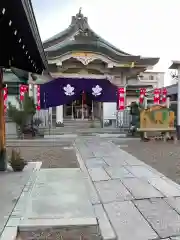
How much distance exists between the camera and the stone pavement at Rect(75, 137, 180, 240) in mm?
3992

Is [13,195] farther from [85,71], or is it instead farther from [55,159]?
[85,71]

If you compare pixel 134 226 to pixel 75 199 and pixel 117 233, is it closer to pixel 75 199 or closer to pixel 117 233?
pixel 117 233

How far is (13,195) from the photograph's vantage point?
548cm

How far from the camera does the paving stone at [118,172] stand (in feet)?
23.7

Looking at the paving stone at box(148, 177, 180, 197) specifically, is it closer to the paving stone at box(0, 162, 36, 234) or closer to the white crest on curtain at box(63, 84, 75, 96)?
the paving stone at box(0, 162, 36, 234)

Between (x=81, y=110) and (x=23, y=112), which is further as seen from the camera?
(x=81, y=110)

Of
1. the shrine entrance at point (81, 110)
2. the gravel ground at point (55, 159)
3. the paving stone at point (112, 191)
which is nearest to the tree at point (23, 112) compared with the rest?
the gravel ground at point (55, 159)

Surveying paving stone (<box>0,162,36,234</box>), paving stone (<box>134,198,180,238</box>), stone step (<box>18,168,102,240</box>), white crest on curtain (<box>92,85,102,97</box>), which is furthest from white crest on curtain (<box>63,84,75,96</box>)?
paving stone (<box>134,198,180,238</box>)

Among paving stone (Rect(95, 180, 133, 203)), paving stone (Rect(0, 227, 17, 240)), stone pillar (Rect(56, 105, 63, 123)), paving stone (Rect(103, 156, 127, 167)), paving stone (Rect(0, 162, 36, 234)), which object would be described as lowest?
paving stone (Rect(95, 180, 133, 203))

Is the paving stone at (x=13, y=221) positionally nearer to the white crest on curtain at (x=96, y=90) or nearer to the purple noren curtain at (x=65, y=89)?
the purple noren curtain at (x=65, y=89)

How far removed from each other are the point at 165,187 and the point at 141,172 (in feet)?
5.13

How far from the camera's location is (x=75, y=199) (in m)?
5.34

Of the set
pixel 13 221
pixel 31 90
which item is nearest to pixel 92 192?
pixel 13 221

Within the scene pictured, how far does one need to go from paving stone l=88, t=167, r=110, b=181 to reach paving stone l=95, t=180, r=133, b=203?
1.12ft
